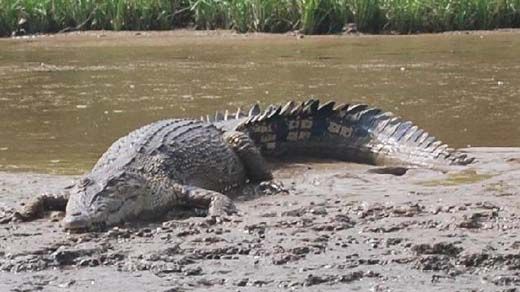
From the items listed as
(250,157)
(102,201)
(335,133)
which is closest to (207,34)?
(335,133)

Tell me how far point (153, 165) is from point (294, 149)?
197 cm

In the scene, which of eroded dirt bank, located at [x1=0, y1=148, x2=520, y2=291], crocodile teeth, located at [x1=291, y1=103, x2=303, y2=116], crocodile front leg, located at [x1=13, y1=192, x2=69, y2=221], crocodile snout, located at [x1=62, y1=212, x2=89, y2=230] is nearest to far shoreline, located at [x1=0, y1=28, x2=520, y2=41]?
crocodile teeth, located at [x1=291, y1=103, x2=303, y2=116]

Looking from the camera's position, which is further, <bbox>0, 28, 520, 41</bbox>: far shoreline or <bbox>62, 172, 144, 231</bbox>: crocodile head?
<bbox>0, 28, 520, 41</bbox>: far shoreline

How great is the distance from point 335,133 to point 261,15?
34.1 ft

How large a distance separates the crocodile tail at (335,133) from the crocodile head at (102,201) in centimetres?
181

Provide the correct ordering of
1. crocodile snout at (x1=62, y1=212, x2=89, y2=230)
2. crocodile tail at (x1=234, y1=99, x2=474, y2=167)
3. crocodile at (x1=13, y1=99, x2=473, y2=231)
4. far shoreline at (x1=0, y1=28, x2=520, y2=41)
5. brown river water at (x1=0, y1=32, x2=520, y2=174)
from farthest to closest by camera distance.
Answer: far shoreline at (x1=0, y1=28, x2=520, y2=41) < brown river water at (x1=0, y1=32, x2=520, y2=174) < crocodile tail at (x1=234, y1=99, x2=474, y2=167) < crocodile at (x1=13, y1=99, x2=473, y2=231) < crocodile snout at (x1=62, y1=212, x2=89, y2=230)

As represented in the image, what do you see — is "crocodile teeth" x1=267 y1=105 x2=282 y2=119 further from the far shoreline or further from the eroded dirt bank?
the far shoreline

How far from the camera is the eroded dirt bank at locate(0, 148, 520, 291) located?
174 inches

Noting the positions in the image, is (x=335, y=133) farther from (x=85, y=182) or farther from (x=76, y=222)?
(x=76, y=222)

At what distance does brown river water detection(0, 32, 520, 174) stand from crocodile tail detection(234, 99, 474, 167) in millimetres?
620

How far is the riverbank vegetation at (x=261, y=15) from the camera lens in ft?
59.2

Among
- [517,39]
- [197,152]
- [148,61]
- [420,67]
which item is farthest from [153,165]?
[517,39]

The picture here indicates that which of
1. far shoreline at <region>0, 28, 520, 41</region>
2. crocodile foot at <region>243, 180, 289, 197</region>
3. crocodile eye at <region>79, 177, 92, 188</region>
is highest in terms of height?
crocodile eye at <region>79, 177, 92, 188</region>

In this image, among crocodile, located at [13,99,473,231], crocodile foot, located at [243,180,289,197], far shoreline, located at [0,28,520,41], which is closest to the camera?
crocodile, located at [13,99,473,231]
